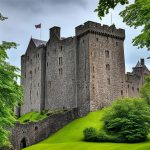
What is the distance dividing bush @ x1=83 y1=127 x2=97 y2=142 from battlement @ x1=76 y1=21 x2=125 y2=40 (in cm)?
2568

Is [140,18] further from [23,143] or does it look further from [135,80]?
[135,80]

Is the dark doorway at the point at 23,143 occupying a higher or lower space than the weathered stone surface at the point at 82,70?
lower

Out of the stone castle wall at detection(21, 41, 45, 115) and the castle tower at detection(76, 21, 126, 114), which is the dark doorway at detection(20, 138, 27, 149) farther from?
the stone castle wall at detection(21, 41, 45, 115)

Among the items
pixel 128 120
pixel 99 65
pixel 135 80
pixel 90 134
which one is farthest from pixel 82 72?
pixel 128 120

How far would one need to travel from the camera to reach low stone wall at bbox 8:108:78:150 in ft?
236

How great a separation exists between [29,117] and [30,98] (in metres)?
7.88

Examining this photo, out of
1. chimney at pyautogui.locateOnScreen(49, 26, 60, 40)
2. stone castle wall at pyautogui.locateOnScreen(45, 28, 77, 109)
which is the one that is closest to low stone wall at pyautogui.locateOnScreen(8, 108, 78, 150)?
stone castle wall at pyautogui.locateOnScreen(45, 28, 77, 109)

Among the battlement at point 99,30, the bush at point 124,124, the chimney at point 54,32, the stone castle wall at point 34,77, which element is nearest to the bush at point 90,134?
the bush at point 124,124

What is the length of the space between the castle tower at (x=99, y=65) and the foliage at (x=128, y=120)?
1462 cm

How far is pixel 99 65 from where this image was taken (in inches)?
3201

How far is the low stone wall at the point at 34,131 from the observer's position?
71.9m

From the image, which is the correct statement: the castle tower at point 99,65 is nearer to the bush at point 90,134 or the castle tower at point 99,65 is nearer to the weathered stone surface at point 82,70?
the weathered stone surface at point 82,70

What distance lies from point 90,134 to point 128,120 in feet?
21.6

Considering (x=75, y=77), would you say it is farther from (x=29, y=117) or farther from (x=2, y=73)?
(x=2, y=73)
